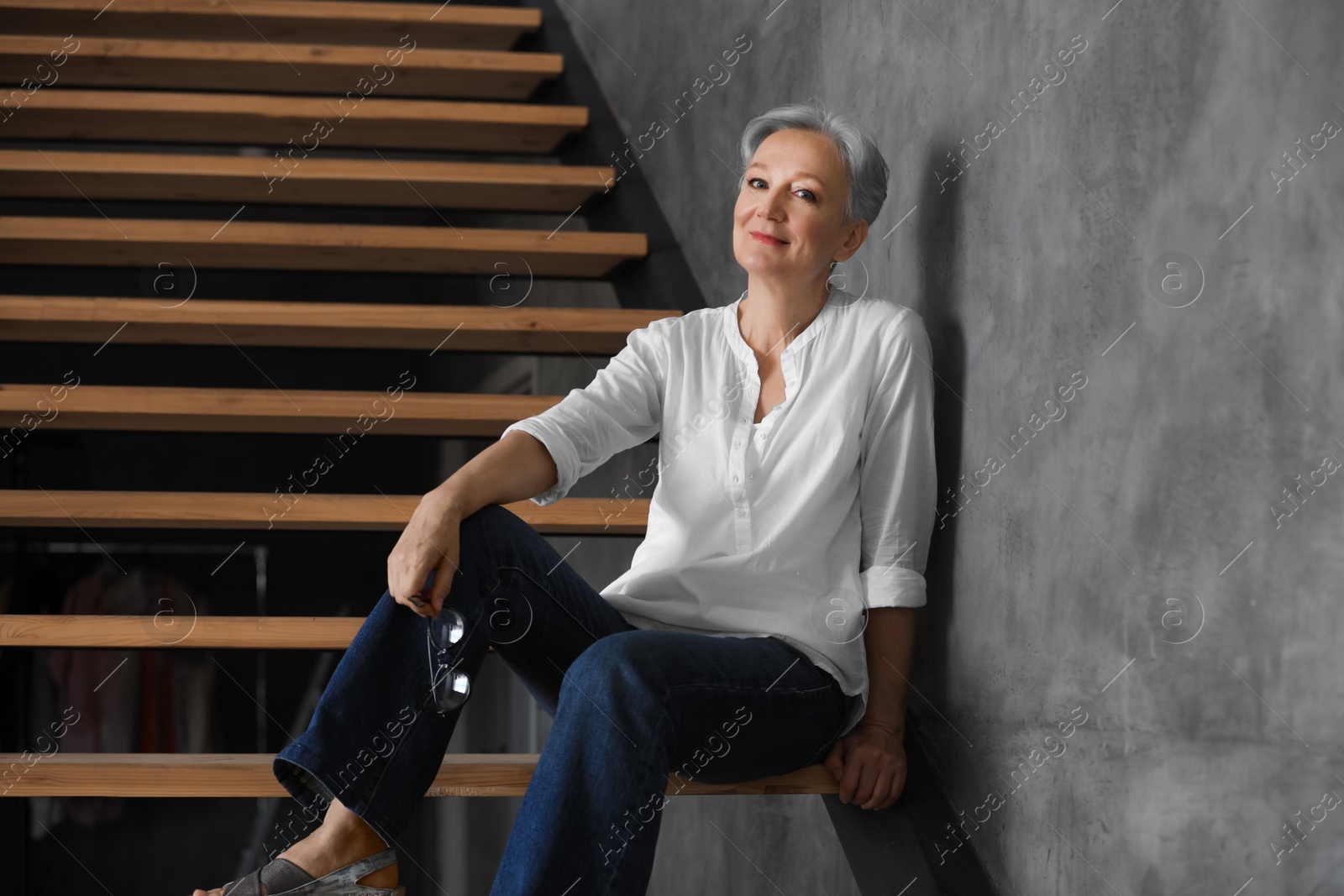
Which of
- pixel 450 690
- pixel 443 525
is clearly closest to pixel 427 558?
pixel 443 525

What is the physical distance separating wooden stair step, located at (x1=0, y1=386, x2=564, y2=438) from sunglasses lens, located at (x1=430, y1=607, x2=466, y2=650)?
0.70m

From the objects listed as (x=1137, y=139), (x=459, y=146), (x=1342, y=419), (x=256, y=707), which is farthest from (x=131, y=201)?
(x=256, y=707)

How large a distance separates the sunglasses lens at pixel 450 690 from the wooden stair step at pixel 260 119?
1696 mm

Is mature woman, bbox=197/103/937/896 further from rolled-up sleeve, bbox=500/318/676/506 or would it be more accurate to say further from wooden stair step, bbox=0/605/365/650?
wooden stair step, bbox=0/605/365/650

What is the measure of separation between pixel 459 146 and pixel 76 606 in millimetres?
2260

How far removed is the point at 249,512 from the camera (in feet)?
6.04

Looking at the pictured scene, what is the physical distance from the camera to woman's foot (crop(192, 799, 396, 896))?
1.25m

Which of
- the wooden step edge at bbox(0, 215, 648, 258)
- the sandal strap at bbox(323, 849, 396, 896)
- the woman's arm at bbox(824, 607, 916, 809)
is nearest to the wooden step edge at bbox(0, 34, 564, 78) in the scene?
the wooden step edge at bbox(0, 215, 648, 258)

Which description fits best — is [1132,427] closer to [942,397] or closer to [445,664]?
[942,397]

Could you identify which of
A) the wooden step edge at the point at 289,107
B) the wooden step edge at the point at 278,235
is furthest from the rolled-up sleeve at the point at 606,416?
the wooden step edge at the point at 289,107

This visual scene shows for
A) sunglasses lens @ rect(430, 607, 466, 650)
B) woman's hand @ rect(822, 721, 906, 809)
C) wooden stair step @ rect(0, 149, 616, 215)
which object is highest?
wooden stair step @ rect(0, 149, 616, 215)

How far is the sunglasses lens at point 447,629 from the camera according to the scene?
130 centimetres

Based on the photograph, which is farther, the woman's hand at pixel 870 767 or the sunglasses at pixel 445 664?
the woman's hand at pixel 870 767

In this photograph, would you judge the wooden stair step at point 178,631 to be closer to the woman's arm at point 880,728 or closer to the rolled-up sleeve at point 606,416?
the rolled-up sleeve at point 606,416
